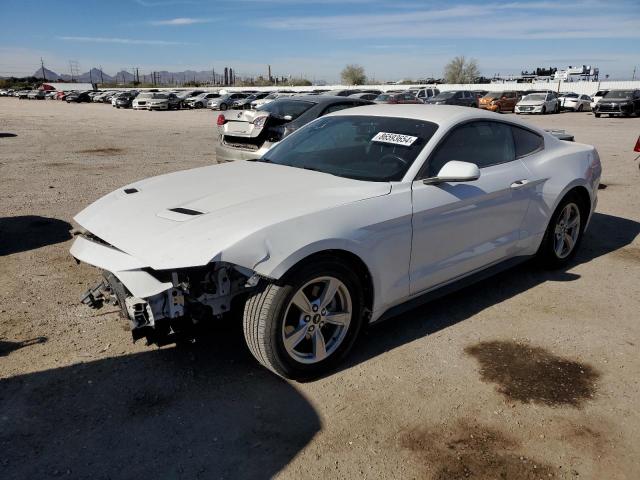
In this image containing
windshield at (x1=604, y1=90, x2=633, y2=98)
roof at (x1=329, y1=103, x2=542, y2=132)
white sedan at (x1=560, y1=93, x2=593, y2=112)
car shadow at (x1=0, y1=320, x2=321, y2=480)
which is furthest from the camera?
white sedan at (x1=560, y1=93, x2=593, y2=112)

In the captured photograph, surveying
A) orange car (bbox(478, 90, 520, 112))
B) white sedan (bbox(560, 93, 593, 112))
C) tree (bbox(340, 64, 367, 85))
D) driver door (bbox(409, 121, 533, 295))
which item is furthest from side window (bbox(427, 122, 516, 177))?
tree (bbox(340, 64, 367, 85))

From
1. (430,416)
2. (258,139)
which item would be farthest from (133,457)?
(258,139)

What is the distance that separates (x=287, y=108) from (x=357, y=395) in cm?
675

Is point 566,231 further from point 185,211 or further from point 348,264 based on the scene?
point 185,211

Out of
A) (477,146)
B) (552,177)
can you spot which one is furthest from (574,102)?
(477,146)

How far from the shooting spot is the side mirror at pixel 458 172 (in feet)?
11.1

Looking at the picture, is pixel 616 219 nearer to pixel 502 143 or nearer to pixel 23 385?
pixel 502 143

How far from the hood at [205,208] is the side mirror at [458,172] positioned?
383mm

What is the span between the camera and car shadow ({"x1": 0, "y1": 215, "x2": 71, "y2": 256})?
5617 millimetres

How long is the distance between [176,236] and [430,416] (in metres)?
1.71

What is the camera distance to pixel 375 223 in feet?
10.5

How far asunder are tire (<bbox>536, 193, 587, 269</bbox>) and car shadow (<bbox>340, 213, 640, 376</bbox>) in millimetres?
130

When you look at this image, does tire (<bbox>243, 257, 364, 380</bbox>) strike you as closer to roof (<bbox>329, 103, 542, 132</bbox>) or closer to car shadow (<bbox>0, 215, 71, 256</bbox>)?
roof (<bbox>329, 103, 542, 132</bbox>)

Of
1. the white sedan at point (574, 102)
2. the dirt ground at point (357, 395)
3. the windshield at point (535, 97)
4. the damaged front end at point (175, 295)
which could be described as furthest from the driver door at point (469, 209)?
the white sedan at point (574, 102)
